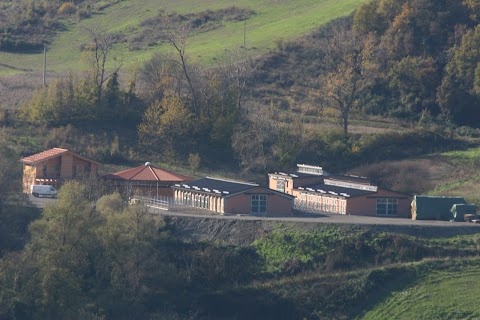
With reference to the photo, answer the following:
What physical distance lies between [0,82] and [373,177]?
27.7 meters

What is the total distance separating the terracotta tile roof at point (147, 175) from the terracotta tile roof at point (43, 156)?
127 inches

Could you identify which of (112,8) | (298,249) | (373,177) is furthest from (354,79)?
(112,8)

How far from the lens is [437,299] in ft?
162

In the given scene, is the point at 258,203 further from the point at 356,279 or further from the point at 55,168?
the point at 55,168

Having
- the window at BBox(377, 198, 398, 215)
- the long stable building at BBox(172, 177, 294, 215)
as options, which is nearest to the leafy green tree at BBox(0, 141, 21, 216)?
the long stable building at BBox(172, 177, 294, 215)

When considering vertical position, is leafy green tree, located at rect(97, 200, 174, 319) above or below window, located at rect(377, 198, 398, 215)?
below

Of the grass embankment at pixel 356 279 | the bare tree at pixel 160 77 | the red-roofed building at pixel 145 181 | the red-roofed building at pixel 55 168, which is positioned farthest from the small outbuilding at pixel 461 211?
the bare tree at pixel 160 77

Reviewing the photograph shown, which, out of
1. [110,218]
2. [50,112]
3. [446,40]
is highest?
[446,40]

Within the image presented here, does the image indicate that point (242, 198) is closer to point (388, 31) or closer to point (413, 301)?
point (413, 301)

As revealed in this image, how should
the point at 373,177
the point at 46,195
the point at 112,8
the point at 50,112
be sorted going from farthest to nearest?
the point at 112,8 < the point at 50,112 < the point at 373,177 < the point at 46,195

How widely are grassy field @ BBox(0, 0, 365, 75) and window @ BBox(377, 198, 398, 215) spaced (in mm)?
28371

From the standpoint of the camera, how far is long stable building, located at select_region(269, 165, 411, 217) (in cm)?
6119

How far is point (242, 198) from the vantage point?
60.0 meters

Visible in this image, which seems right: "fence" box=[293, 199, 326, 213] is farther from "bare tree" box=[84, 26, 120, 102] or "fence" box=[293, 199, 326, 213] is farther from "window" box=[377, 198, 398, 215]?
"bare tree" box=[84, 26, 120, 102]
